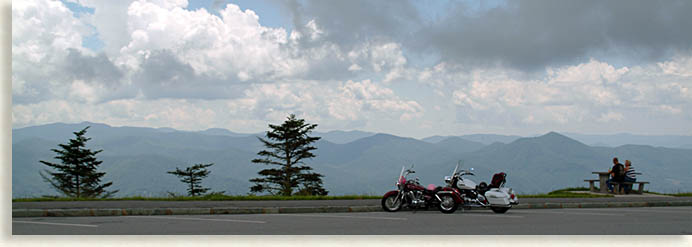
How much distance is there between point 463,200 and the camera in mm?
16547

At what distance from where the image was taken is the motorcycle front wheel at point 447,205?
16309 millimetres

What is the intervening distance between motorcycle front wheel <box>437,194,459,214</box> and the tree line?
116ft

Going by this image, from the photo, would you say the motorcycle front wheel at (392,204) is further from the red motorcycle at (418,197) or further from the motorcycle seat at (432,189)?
the motorcycle seat at (432,189)

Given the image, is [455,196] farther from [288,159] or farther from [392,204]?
[288,159]

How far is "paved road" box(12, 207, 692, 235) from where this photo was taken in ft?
39.1

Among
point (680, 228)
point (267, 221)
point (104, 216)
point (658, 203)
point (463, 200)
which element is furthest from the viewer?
point (658, 203)

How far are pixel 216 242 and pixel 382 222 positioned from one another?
13.1ft

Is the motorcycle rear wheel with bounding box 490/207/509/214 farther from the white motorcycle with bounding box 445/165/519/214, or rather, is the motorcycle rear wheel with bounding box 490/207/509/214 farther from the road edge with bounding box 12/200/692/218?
the road edge with bounding box 12/200/692/218

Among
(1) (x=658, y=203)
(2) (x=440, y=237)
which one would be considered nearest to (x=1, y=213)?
(2) (x=440, y=237)

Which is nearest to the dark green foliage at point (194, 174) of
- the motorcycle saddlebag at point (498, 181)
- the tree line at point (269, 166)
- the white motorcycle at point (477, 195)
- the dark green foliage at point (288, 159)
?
the tree line at point (269, 166)

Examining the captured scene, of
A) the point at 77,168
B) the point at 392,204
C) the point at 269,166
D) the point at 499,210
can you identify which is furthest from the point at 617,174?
the point at 77,168

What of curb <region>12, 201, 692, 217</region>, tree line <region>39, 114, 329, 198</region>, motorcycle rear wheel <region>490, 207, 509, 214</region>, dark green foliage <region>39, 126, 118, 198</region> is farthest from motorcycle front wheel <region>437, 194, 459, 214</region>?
dark green foliage <region>39, 126, 118, 198</region>

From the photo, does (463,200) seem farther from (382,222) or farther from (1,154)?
(1,154)

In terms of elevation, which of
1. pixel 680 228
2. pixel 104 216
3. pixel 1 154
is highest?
pixel 1 154
